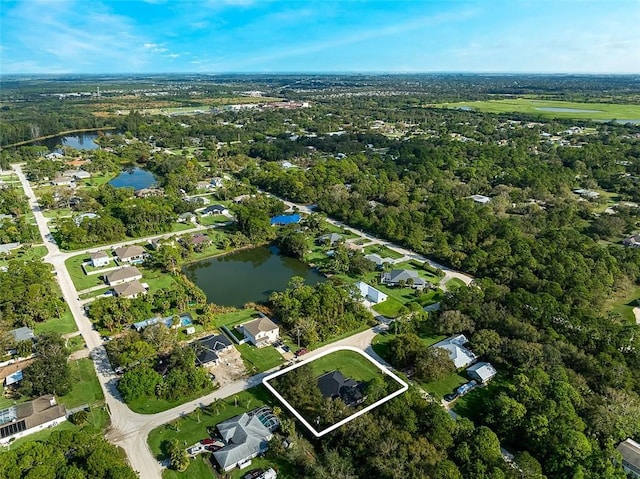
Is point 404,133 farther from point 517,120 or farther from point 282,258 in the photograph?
point 282,258

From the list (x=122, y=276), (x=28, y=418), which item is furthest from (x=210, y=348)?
(x=122, y=276)

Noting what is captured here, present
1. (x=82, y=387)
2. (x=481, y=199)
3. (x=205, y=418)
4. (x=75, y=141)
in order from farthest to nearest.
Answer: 1. (x=75, y=141)
2. (x=481, y=199)
3. (x=82, y=387)
4. (x=205, y=418)

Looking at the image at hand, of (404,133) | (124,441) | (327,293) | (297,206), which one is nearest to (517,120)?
(404,133)

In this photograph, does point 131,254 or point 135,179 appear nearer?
point 131,254

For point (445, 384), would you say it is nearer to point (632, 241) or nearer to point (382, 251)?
point (382, 251)

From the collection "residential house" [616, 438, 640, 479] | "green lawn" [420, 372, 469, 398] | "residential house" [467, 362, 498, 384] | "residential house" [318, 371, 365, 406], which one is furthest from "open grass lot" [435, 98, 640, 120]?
"residential house" [318, 371, 365, 406]

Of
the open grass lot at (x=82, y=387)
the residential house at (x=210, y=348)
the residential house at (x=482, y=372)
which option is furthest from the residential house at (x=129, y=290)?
the residential house at (x=482, y=372)

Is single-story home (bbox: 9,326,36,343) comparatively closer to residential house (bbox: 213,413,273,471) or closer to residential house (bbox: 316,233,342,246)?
residential house (bbox: 213,413,273,471)
